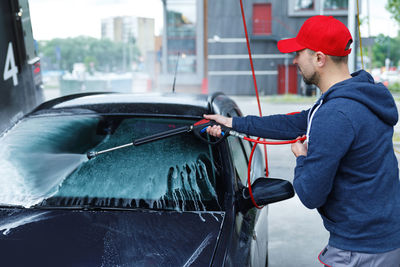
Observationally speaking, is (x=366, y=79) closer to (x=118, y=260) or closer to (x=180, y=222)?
(x=180, y=222)

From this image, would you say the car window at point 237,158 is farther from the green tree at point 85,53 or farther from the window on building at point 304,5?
the window on building at point 304,5

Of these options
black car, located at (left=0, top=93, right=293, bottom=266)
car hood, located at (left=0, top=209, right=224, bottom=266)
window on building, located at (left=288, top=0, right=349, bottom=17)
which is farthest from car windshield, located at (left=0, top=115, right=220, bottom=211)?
window on building, located at (left=288, top=0, right=349, bottom=17)

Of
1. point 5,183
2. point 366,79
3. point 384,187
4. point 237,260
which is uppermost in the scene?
point 366,79

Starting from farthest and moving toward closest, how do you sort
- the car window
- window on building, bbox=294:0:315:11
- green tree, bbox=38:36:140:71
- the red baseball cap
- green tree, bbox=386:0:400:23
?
window on building, bbox=294:0:315:11 → green tree, bbox=38:36:140:71 → green tree, bbox=386:0:400:23 → the car window → the red baseball cap

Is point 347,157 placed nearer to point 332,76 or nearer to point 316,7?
point 332,76

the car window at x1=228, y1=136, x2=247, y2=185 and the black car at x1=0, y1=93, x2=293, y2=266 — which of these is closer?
the black car at x1=0, y1=93, x2=293, y2=266

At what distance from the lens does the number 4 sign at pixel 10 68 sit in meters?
3.99

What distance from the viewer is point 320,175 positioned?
5.18 ft

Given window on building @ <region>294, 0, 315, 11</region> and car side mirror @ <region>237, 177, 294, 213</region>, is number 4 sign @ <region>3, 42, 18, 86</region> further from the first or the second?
window on building @ <region>294, 0, 315, 11</region>

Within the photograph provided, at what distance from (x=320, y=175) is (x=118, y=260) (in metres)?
0.75

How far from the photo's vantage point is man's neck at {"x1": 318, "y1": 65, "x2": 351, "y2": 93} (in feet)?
5.59

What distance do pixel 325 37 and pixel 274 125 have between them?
628mm

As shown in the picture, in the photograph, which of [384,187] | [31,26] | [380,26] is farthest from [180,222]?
[380,26]

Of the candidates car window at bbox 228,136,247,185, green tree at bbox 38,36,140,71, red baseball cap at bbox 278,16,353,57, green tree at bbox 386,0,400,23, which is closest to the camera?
red baseball cap at bbox 278,16,353,57
